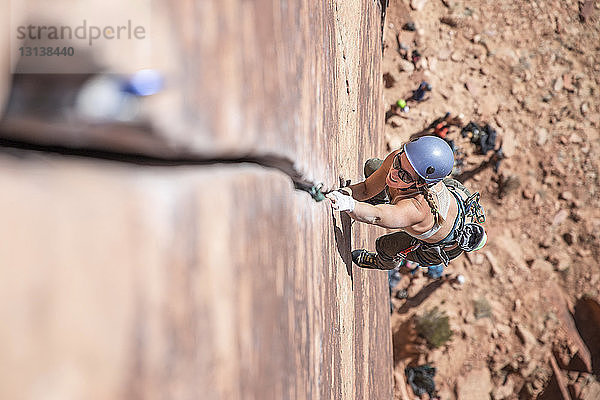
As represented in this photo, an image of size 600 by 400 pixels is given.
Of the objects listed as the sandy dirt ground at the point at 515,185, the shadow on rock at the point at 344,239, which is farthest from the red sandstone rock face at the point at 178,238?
the sandy dirt ground at the point at 515,185

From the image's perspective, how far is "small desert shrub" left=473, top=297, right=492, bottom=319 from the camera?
6.05 m

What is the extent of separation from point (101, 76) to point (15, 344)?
31cm

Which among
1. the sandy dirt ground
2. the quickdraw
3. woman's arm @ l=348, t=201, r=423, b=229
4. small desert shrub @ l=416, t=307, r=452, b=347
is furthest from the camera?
the sandy dirt ground

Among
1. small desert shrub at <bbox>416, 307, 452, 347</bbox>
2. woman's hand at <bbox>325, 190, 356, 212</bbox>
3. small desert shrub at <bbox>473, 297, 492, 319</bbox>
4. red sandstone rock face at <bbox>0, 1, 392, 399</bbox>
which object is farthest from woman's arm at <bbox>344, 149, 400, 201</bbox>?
small desert shrub at <bbox>473, 297, 492, 319</bbox>

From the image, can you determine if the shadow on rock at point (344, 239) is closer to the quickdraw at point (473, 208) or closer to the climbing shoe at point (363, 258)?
the climbing shoe at point (363, 258)

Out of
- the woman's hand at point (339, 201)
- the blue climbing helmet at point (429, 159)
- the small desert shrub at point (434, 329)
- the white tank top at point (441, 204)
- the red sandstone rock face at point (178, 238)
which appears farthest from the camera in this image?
the small desert shrub at point (434, 329)

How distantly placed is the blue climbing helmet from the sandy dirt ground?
3.61 meters

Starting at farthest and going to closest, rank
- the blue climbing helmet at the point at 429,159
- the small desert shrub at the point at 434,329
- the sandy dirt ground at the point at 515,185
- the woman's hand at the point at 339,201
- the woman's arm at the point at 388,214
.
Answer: the sandy dirt ground at the point at 515,185, the small desert shrub at the point at 434,329, the blue climbing helmet at the point at 429,159, the woman's arm at the point at 388,214, the woman's hand at the point at 339,201

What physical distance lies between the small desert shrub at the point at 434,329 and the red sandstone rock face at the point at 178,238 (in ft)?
15.6

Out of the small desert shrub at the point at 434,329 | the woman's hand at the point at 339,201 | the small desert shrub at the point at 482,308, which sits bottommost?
the small desert shrub at the point at 434,329

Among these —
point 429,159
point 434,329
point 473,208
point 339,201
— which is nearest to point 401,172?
point 429,159

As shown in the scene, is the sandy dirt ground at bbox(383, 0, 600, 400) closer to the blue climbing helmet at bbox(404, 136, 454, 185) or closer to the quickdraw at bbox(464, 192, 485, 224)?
the quickdraw at bbox(464, 192, 485, 224)

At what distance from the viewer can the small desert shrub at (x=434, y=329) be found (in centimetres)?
580

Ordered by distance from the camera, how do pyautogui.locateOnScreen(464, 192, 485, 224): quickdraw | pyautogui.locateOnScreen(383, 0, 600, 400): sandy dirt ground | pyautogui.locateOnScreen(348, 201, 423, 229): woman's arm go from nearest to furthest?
1. pyautogui.locateOnScreen(348, 201, 423, 229): woman's arm
2. pyautogui.locateOnScreen(464, 192, 485, 224): quickdraw
3. pyautogui.locateOnScreen(383, 0, 600, 400): sandy dirt ground
